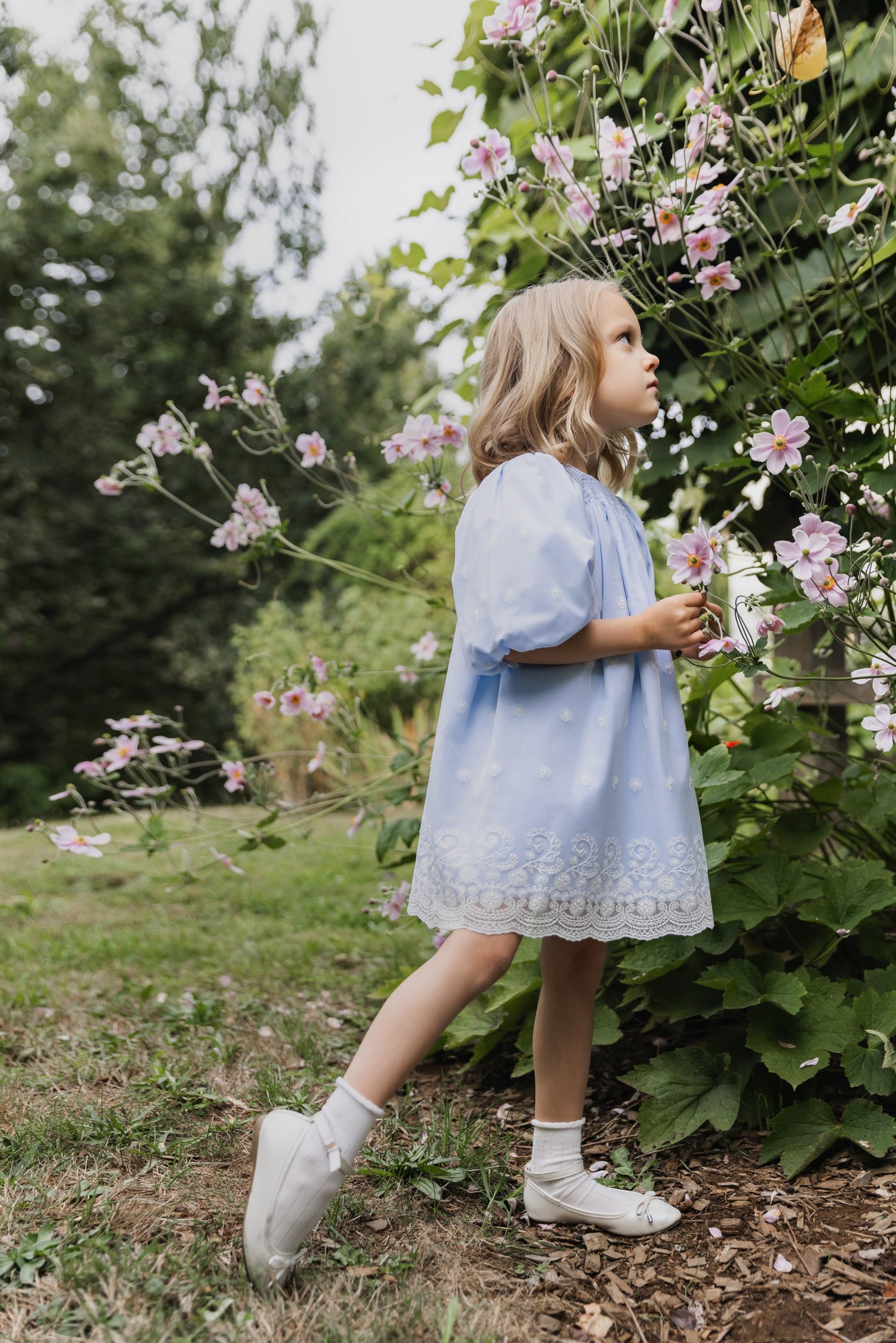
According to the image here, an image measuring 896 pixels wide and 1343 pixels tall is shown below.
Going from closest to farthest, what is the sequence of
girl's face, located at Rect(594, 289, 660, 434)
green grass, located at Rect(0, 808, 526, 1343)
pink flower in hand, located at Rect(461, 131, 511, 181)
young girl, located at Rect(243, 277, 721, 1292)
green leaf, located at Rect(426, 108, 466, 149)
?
green grass, located at Rect(0, 808, 526, 1343), young girl, located at Rect(243, 277, 721, 1292), girl's face, located at Rect(594, 289, 660, 434), pink flower in hand, located at Rect(461, 131, 511, 181), green leaf, located at Rect(426, 108, 466, 149)

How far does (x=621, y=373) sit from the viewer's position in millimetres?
1448

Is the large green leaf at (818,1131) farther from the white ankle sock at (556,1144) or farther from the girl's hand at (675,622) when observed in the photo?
the girl's hand at (675,622)

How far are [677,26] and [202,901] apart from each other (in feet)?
10.3

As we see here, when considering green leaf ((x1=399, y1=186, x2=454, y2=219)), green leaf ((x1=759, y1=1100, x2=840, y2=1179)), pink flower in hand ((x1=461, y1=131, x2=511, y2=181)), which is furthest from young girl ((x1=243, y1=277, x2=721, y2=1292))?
green leaf ((x1=399, y1=186, x2=454, y2=219))

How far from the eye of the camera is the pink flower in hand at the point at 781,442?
52.8 inches

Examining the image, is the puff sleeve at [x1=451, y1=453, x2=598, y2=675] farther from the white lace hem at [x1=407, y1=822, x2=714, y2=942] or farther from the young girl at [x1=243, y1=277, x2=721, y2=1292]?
the white lace hem at [x1=407, y1=822, x2=714, y2=942]

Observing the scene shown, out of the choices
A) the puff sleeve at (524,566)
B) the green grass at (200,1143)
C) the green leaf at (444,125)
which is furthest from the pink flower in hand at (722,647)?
the green leaf at (444,125)

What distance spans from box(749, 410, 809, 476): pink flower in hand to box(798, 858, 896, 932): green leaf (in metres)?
0.68

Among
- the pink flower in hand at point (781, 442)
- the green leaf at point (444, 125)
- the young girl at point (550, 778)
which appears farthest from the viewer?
the green leaf at point (444, 125)

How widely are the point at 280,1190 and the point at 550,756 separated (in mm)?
591

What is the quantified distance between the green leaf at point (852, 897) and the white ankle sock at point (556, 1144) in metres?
0.51

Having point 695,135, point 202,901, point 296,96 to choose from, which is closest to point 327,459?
point 695,135

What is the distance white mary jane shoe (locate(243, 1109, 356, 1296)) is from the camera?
1.16m

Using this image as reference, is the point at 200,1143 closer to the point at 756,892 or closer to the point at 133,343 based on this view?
the point at 756,892
